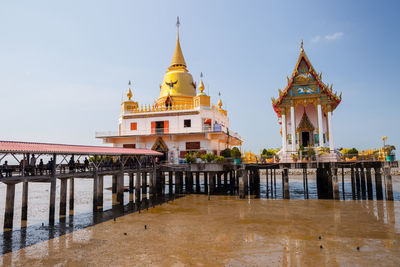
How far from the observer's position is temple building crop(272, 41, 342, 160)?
29531 millimetres

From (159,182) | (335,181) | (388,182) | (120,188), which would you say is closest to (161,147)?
(159,182)

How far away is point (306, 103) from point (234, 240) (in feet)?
69.1

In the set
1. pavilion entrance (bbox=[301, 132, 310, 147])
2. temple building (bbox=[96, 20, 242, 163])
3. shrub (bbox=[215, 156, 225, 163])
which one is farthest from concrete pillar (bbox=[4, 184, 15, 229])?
pavilion entrance (bbox=[301, 132, 310, 147])

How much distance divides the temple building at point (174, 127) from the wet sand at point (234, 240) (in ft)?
47.5

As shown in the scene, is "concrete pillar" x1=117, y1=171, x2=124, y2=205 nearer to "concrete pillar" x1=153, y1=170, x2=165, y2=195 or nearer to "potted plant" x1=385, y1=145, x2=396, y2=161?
"concrete pillar" x1=153, y1=170, x2=165, y2=195

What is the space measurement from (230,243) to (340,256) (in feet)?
15.3

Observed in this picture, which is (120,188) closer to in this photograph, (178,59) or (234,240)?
(234,240)

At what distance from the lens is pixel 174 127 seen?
36062 mm

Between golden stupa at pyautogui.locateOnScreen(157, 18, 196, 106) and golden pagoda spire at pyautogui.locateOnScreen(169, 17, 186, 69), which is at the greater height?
golden pagoda spire at pyautogui.locateOnScreen(169, 17, 186, 69)

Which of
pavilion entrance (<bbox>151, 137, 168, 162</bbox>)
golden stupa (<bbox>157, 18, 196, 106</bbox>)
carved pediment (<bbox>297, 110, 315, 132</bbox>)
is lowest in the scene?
pavilion entrance (<bbox>151, 137, 168, 162</bbox>)

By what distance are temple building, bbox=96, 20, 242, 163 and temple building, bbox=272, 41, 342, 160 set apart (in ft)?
25.1

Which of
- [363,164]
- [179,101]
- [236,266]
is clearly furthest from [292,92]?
[236,266]

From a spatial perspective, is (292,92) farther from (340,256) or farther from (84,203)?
(84,203)

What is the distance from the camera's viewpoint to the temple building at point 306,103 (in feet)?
96.9
